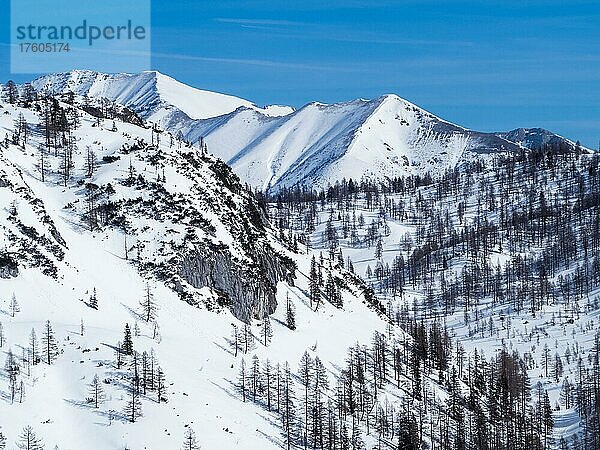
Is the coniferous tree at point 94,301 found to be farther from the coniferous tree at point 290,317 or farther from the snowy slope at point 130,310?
the coniferous tree at point 290,317

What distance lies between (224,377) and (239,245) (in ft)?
151

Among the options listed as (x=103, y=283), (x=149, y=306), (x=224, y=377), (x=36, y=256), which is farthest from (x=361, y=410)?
(x=36, y=256)

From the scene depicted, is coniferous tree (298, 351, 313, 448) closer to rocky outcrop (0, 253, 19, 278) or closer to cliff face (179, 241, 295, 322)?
cliff face (179, 241, 295, 322)

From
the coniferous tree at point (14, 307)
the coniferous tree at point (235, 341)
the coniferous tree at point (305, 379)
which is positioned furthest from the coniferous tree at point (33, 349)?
the coniferous tree at point (305, 379)

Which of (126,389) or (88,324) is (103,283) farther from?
(126,389)

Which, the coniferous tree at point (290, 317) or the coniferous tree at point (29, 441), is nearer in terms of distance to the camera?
the coniferous tree at point (29, 441)

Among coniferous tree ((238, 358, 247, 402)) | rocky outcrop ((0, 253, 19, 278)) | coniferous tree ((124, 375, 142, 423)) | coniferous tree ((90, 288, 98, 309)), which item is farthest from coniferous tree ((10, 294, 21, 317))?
coniferous tree ((238, 358, 247, 402))

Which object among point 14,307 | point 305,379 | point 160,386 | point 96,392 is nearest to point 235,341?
point 305,379

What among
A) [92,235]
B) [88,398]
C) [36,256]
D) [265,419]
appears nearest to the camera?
[88,398]

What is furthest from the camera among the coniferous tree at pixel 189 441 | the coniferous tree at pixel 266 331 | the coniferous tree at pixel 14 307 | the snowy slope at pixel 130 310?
the coniferous tree at pixel 266 331

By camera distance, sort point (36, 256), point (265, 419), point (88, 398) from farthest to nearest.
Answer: point (36, 256) < point (265, 419) < point (88, 398)

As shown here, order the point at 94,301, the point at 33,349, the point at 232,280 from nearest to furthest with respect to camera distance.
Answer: the point at 33,349
the point at 94,301
the point at 232,280

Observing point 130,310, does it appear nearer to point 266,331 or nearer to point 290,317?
point 266,331

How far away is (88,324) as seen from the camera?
144125 mm
